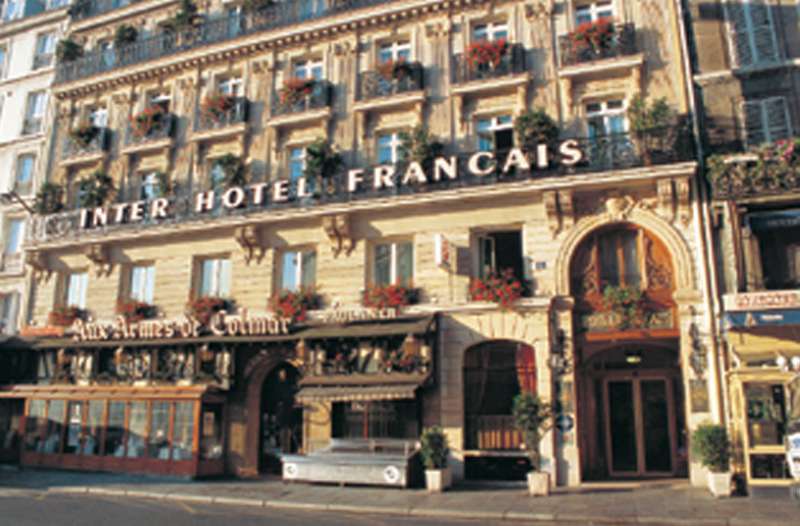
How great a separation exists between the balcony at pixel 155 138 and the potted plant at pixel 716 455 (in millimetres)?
18026

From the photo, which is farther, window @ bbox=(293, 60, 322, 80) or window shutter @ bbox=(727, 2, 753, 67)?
window @ bbox=(293, 60, 322, 80)

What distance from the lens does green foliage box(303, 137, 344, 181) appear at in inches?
747

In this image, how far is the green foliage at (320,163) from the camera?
18969 millimetres

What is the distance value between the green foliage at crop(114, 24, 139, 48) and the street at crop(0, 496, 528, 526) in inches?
654

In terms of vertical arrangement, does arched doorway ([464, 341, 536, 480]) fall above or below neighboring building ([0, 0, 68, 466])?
below

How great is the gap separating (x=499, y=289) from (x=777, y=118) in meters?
7.98

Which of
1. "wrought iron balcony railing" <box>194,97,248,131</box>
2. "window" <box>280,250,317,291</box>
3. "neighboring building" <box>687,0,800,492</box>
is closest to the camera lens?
"neighboring building" <box>687,0,800,492</box>

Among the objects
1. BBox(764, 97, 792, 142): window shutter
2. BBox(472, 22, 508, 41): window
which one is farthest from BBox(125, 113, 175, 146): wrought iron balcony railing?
BBox(764, 97, 792, 142): window shutter

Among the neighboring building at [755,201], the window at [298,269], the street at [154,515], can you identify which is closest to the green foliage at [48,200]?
the window at [298,269]

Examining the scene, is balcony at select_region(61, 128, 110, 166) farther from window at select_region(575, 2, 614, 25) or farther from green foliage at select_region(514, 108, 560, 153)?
window at select_region(575, 2, 614, 25)

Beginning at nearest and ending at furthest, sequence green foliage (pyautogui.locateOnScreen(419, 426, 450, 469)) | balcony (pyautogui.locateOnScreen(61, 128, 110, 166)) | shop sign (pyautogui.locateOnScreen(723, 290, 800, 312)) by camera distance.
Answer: shop sign (pyautogui.locateOnScreen(723, 290, 800, 312)) → green foliage (pyautogui.locateOnScreen(419, 426, 450, 469)) → balcony (pyautogui.locateOnScreen(61, 128, 110, 166))

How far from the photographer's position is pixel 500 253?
1761 cm

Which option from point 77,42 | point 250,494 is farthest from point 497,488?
point 77,42

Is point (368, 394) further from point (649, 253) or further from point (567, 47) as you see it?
point (567, 47)
